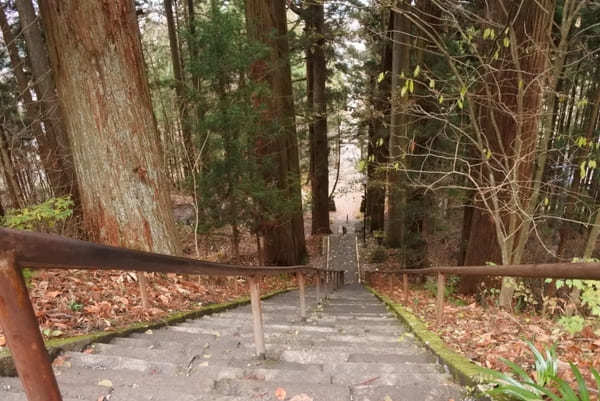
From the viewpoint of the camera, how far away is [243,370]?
8.20 feet

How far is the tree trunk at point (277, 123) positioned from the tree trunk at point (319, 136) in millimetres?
3009

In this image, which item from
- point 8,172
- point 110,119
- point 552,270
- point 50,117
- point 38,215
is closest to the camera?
point 552,270

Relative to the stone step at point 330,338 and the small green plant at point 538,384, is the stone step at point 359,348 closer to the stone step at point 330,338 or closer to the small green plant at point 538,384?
the stone step at point 330,338

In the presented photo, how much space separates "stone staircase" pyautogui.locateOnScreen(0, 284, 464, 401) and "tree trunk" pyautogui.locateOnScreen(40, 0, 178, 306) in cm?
193

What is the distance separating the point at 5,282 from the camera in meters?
0.90

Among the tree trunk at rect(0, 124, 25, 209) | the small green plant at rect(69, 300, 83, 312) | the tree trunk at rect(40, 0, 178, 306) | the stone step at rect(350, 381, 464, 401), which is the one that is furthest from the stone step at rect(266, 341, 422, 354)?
the tree trunk at rect(0, 124, 25, 209)

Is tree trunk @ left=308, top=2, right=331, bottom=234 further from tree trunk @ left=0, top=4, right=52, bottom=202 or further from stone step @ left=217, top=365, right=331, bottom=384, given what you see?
stone step @ left=217, top=365, right=331, bottom=384

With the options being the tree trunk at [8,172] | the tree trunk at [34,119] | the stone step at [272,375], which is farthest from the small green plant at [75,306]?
the tree trunk at [34,119]

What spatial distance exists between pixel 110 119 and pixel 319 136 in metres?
14.7

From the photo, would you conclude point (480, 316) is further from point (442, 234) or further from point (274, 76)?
point (442, 234)

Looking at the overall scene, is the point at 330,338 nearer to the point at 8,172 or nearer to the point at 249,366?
the point at 249,366

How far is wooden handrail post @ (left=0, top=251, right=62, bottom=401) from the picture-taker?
2.94 feet

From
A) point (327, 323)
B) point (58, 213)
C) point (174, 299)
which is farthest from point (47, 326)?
point (327, 323)

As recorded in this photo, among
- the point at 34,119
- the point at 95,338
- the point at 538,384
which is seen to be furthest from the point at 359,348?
the point at 34,119
